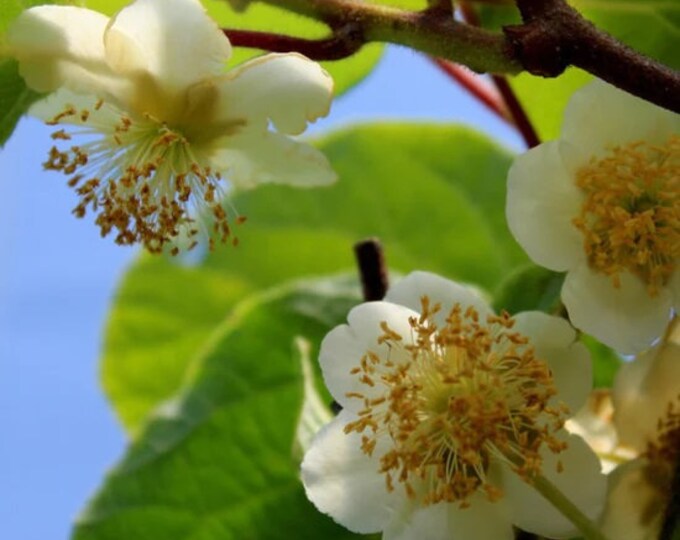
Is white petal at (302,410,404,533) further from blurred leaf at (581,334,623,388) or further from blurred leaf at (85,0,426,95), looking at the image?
blurred leaf at (581,334,623,388)

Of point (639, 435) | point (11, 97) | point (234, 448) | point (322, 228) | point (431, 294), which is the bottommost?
point (322, 228)

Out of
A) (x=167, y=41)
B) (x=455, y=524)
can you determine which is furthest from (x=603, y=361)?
(x=167, y=41)

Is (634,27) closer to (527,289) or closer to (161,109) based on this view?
(527,289)

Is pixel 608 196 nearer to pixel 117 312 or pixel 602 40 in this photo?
pixel 602 40

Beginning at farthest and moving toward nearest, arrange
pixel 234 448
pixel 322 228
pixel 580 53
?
pixel 322 228 → pixel 234 448 → pixel 580 53

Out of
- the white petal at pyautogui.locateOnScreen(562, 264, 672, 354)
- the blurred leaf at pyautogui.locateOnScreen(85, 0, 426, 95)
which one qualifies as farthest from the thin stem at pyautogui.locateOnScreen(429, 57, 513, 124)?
the white petal at pyautogui.locateOnScreen(562, 264, 672, 354)

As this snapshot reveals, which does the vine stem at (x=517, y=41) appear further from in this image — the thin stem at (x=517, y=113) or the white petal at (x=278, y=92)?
the thin stem at (x=517, y=113)

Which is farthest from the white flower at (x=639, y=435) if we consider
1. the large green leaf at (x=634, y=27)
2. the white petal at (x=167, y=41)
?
the white petal at (x=167, y=41)
